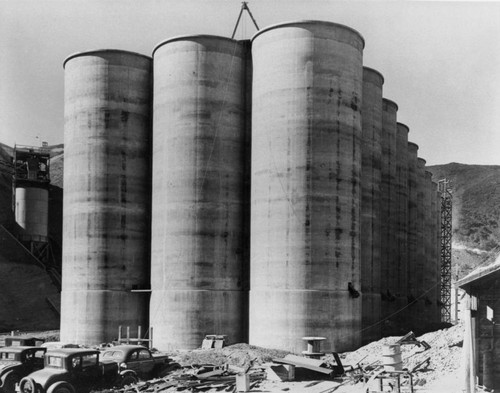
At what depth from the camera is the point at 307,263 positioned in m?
32.8

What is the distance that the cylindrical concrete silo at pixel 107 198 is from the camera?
38.7 meters

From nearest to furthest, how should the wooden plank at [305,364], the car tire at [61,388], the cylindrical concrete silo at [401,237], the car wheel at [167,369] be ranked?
the car tire at [61,388], the wooden plank at [305,364], the car wheel at [167,369], the cylindrical concrete silo at [401,237]

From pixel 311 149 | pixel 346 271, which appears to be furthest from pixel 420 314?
pixel 311 149

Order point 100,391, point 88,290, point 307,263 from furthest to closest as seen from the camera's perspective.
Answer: point 88,290 → point 307,263 → point 100,391

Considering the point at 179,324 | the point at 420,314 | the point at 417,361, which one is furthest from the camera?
the point at 420,314

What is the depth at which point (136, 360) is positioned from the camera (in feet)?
78.3

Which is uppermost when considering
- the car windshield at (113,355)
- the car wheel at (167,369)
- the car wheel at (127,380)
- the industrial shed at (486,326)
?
the industrial shed at (486,326)

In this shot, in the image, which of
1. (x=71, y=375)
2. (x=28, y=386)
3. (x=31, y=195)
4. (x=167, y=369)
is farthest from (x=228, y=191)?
(x=31, y=195)

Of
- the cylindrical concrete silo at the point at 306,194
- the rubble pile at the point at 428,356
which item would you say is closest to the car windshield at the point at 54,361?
the rubble pile at the point at 428,356

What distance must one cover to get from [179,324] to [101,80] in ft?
53.9

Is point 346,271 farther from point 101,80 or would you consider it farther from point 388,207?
point 101,80

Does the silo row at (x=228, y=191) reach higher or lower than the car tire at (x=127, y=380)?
higher

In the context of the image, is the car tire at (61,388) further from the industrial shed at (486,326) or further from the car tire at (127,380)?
the industrial shed at (486,326)

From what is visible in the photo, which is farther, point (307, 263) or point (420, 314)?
point (420, 314)
